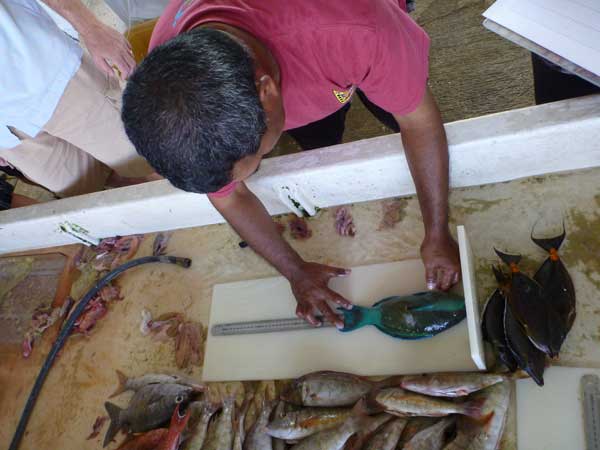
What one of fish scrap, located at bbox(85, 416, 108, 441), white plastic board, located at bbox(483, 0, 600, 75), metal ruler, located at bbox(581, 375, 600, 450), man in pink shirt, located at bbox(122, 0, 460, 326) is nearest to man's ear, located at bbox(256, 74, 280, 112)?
man in pink shirt, located at bbox(122, 0, 460, 326)

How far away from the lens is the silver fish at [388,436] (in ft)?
4.82

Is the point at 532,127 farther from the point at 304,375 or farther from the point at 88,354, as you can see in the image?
the point at 88,354

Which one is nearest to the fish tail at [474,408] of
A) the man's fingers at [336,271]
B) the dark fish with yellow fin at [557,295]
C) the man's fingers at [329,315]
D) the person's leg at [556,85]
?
the dark fish with yellow fin at [557,295]

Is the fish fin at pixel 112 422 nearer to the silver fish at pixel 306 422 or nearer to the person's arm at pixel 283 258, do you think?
the silver fish at pixel 306 422

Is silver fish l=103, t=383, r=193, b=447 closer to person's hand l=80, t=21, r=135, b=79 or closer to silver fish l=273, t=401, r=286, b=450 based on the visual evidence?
silver fish l=273, t=401, r=286, b=450

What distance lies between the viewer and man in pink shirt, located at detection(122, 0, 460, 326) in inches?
39.9

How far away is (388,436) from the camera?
1479mm

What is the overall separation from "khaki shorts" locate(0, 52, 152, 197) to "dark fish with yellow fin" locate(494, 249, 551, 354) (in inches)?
74.0

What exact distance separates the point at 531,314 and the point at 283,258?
873 mm

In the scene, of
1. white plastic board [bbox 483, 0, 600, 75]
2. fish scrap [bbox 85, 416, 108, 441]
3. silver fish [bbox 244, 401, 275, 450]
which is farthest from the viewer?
fish scrap [bbox 85, 416, 108, 441]

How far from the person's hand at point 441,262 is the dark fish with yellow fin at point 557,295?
251 mm

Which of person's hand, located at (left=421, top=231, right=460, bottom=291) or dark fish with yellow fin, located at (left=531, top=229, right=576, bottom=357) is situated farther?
person's hand, located at (left=421, top=231, right=460, bottom=291)

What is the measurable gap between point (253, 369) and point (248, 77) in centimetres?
122

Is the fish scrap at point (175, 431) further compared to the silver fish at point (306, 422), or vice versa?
the fish scrap at point (175, 431)
